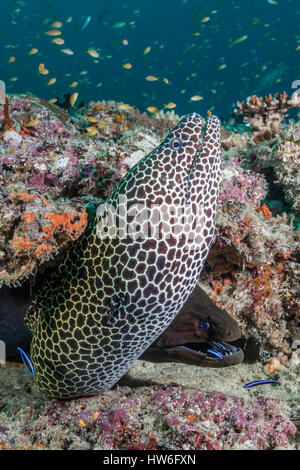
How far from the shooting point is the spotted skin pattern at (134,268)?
260 centimetres

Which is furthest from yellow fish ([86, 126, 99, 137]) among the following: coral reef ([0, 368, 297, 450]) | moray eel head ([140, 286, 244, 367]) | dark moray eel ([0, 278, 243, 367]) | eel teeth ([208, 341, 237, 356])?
coral reef ([0, 368, 297, 450])

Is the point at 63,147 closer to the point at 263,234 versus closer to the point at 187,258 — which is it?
the point at 187,258

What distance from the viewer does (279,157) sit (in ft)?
15.5

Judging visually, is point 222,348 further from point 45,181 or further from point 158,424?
point 45,181

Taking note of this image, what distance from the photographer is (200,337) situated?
3373 millimetres

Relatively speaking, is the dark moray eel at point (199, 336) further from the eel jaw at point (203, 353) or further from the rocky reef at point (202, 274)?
the rocky reef at point (202, 274)

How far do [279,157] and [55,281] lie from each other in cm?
399

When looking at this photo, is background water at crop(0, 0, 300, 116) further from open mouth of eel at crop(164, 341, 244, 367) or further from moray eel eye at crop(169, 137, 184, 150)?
open mouth of eel at crop(164, 341, 244, 367)

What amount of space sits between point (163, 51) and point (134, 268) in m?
97.2

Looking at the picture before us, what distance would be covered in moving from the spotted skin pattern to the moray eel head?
0.54 metres

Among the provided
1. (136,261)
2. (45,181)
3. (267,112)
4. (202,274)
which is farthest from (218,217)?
(267,112)

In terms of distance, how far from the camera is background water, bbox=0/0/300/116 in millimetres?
64688
